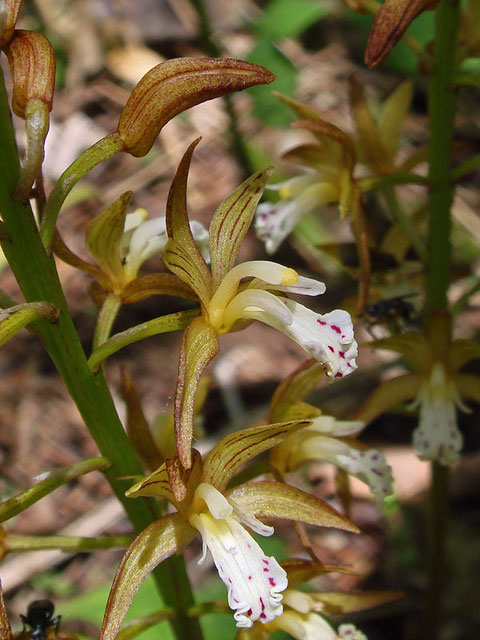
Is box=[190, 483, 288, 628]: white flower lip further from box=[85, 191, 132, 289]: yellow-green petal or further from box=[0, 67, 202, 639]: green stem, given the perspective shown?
box=[85, 191, 132, 289]: yellow-green petal

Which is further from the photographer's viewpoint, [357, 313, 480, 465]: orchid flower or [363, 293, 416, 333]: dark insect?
[363, 293, 416, 333]: dark insect

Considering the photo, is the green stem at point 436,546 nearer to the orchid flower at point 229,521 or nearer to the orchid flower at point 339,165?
the orchid flower at point 339,165

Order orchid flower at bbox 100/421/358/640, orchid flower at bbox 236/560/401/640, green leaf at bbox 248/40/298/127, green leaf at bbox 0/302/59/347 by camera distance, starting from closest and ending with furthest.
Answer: green leaf at bbox 0/302/59/347
orchid flower at bbox 100/421/358/640
orchid flower at bbox 236/560/401/640
green leaf at bbox 248/40/298/127

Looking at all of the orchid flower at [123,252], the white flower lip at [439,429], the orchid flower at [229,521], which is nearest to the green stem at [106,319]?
the orchid flower at [123,252]

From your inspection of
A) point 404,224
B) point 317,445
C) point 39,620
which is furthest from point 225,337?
point 39,620

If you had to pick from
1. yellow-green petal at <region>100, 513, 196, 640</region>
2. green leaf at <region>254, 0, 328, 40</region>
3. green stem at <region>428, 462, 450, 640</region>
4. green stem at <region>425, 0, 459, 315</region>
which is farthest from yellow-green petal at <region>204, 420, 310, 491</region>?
green leaf at <region>254, 0, 328, 40</region>

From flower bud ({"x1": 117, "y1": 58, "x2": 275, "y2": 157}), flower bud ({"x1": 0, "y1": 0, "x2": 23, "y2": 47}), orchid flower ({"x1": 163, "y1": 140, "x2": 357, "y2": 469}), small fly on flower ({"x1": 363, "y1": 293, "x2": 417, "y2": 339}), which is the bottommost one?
small fly on flower ({"x1": 363, "y1": 293, "x2": 417, "y2": 339})

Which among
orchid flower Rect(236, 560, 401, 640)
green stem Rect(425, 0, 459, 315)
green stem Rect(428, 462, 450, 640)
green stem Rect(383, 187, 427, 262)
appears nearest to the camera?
orchid flower Rect(236, 560, 401, 640)

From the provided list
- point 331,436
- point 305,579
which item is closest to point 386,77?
point 331,436
